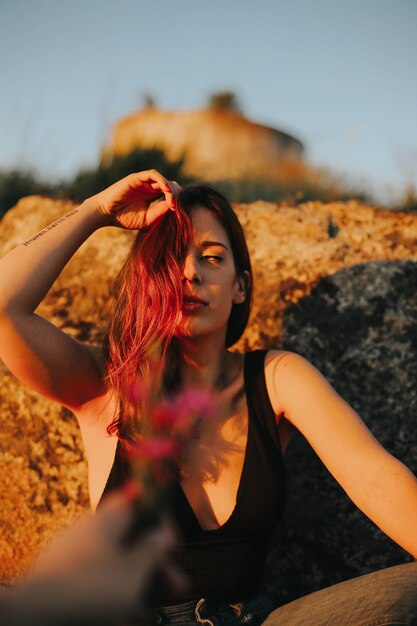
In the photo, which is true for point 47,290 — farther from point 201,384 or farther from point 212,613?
point 212,613

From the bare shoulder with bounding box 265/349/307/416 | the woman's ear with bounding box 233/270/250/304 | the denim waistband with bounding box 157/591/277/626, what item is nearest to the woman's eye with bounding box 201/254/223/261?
the woman's ear with bounding box 233/270/250/304

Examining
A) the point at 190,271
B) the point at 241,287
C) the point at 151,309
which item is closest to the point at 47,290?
the point at 151,309

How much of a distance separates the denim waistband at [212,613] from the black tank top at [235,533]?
2 cm

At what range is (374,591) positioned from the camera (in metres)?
1.67

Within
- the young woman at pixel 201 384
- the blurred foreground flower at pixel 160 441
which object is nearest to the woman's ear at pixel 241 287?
the young woman at pixel 201 384

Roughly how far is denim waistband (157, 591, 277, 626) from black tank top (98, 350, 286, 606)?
0.02 metres

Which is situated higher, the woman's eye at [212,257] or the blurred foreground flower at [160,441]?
the woman's eye at [212,257]

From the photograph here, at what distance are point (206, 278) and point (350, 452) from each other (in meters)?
0.84

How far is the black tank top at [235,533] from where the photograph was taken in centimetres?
203

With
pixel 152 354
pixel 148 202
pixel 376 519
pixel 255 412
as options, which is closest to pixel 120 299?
pixel 152 354

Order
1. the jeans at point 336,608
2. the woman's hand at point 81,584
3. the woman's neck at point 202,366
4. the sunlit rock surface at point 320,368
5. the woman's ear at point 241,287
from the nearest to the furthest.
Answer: the woman's hand at point 81,584 < the jeans at point 336,608 < the woman's neck at point 202,366 < the woman's ear at point 241,287 < the sunlit rock surface at point 320,368

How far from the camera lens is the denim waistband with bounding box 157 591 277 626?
77.4 inches

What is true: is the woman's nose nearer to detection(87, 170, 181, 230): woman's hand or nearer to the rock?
detection(87, 170, 181, 230): woman's hand

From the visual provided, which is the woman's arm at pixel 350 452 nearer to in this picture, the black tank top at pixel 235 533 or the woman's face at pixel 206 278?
the black tank top at pixel 235 533
